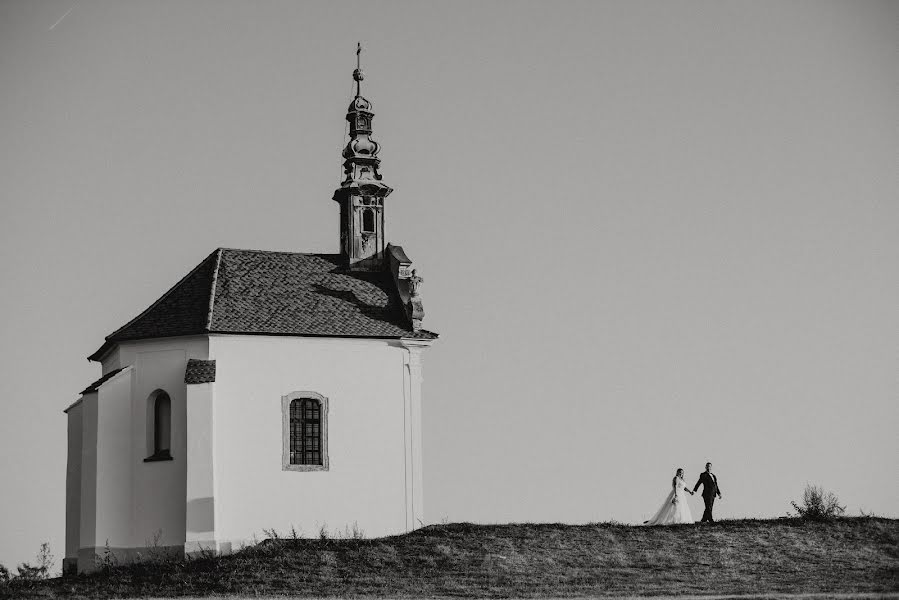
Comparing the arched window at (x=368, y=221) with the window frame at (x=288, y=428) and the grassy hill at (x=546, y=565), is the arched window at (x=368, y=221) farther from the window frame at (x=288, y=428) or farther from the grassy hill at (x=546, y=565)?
the grassy hill at (x=546, y=565)

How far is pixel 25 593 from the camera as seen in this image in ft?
102

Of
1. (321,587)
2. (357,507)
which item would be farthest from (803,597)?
(357,507)

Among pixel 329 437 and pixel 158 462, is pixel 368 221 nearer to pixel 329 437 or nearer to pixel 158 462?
pixel 329 437

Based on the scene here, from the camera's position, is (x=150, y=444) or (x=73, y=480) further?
(x=73, y=480)

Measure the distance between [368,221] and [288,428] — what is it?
8.86 m

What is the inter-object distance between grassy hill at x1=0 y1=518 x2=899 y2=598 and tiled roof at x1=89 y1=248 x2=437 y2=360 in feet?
21.6

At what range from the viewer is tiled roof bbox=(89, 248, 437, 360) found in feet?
124

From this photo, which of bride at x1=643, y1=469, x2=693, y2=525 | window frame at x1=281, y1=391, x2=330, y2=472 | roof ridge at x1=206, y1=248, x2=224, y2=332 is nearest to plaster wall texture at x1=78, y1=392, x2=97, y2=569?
roof ridge at x1=206, y1=248, x2=224, y2=332

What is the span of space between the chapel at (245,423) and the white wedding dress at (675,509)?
7.17 meters

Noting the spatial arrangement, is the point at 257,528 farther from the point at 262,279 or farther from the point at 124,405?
the point at 262,279

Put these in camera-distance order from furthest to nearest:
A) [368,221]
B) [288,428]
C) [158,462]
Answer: [368,221] → [288,428] → [158,462]

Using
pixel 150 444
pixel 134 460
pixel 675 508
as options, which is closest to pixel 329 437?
pixel 150 444

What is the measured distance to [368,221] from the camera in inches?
1700

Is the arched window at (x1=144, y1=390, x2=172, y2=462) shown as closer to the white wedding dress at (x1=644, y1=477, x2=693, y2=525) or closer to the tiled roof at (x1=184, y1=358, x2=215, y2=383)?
the tiled roof at (x1=184, y1=358, x2=215, y2=383)
